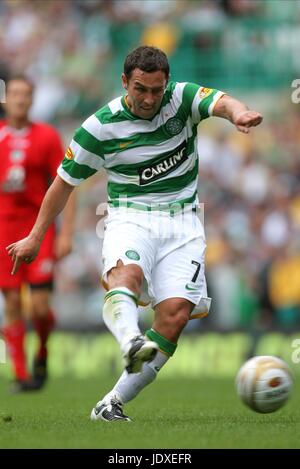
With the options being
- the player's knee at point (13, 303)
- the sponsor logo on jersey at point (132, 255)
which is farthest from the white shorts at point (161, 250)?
the player's knee at point (13, 303)

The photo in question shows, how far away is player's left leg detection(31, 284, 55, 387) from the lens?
407 inches

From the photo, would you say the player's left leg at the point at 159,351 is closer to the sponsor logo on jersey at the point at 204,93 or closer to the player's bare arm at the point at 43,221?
the player's bare arm at the point at 43,221

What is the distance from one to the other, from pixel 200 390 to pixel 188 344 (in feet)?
11.0

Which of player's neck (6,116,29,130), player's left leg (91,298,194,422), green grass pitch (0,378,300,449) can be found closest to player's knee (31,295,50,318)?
green grass pitch (0,378,300,449)

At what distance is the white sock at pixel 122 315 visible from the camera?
246 inches

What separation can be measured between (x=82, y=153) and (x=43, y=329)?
378 cm

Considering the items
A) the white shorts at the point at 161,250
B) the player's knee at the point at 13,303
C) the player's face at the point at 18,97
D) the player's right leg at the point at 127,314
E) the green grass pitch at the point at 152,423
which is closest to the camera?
the green grass pitch at the point at 152,423

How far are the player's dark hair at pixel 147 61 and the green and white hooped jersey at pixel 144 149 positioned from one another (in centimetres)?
36

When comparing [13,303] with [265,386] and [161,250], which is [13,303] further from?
[265,386]

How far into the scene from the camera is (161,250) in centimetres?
709

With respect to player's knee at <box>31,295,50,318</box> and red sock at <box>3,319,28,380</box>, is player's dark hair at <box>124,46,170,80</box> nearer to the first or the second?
player's knee at <box>31,295,50,318</box>

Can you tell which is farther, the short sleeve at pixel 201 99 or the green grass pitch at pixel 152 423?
the short sleeve at pixel 201 99

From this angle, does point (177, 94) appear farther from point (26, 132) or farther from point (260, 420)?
point (26, 132)

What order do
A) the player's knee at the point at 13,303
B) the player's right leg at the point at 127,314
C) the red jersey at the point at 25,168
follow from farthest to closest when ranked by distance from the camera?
the player's knee at the point at 13,303 < the red jersey at the point at 25,168 < the player's right leg at the point at 127,314
